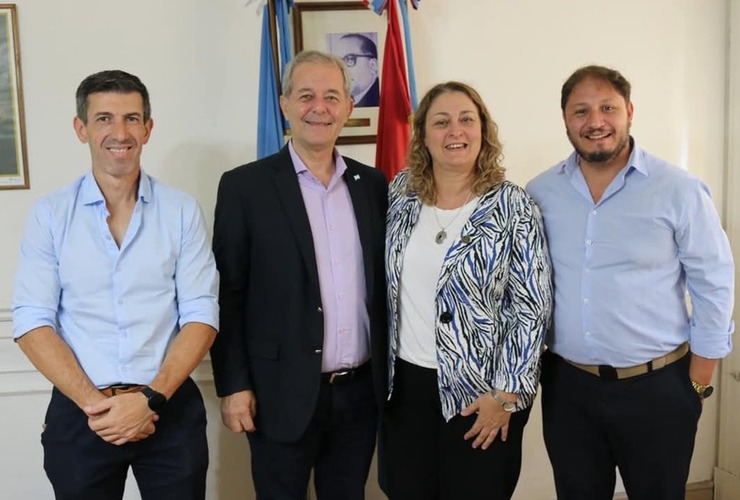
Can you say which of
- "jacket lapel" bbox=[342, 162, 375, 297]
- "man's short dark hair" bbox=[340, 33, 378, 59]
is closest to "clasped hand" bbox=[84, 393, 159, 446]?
"jacket lapel" bbox=[342, 162, 375, 297]

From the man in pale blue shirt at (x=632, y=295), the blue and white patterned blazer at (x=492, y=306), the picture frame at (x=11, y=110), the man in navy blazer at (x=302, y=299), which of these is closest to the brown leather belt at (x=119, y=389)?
the man in navy blazer at (x=302, y=299)

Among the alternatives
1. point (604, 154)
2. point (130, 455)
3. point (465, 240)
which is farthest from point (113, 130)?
point (604, 154)

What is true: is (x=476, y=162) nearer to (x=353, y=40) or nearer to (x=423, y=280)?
(x=423, y=280)

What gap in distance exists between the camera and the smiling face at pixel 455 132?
1.70 meters

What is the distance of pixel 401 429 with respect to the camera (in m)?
1.76

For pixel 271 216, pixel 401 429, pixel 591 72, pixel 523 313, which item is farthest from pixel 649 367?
pixel 271 216

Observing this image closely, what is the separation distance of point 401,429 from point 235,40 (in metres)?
1.54

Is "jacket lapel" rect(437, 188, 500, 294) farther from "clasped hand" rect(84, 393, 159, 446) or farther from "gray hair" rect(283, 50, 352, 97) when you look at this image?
"clasped hand" rect(84, 393, 159, 446)

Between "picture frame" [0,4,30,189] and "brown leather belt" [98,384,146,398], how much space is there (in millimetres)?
1072

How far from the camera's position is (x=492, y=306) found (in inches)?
64.6

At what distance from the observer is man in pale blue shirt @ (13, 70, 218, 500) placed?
4.92 ft

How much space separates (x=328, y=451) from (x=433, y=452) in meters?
0.33

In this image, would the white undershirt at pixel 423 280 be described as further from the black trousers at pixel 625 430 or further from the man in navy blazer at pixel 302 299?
the black trousers at pixel 625 430

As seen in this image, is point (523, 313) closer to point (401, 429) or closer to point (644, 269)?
point (644, 269)
